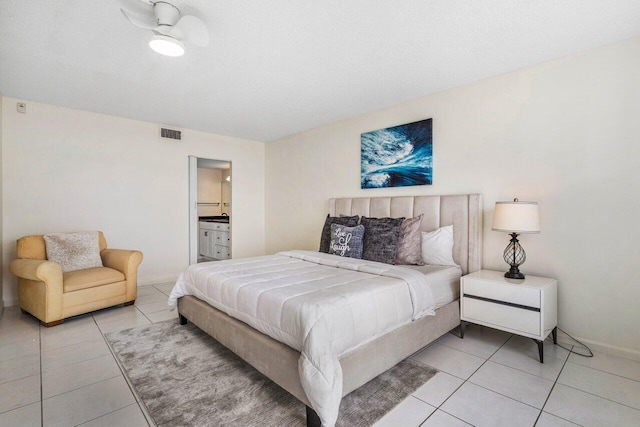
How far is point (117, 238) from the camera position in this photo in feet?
14.3

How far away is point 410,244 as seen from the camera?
3.09 m

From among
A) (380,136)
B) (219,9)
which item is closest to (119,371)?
(219,9)

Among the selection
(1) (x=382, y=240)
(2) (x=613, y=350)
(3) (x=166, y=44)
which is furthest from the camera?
(1) (x=382, y=240)

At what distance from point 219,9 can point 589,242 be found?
3.34m

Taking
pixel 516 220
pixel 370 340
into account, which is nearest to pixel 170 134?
pixel 370 340

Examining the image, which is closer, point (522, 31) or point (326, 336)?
point (326, 336)

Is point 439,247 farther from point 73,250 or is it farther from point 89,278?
point 73,250

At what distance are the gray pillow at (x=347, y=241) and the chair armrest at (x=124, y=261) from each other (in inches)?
92.3

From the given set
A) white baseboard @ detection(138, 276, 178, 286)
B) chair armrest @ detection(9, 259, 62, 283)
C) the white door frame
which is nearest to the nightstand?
chair armrest @ detection(9, 259, 62, 283)

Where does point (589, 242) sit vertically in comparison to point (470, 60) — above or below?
below

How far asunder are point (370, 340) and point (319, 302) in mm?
462

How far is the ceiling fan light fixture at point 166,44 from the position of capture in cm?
212

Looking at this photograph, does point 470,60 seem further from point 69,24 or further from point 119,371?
point 119,371

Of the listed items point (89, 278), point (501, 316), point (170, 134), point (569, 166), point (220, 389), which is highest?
point (170, 134)
